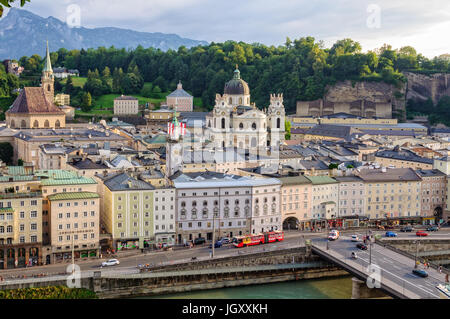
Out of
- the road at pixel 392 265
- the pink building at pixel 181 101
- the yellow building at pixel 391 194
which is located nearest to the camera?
the road at pixel 392 265

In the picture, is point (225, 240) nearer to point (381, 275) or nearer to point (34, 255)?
point (34, 255)

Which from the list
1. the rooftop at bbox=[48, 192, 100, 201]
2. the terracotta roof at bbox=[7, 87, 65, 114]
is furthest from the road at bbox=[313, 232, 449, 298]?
the terracotta roof at bbox=[7, 87, 65, 114]

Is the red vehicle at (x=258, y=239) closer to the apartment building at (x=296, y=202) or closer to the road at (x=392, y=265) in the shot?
the road at (x=392, y=265)

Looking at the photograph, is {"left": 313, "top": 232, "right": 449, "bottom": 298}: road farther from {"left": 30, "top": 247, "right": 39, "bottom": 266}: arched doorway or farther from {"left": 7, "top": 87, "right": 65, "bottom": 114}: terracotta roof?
{"left": 7, "top": 87, "right": 65, "bottom": 114}: terracotta roof

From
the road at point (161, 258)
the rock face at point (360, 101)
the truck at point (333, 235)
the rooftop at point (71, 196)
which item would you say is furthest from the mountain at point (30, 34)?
the truck at point (333, 235)

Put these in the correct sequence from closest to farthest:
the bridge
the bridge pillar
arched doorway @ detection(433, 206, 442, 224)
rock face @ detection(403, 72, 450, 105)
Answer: the bridge → the bridge pillar → arched doorway @ detection(433, 206, 442, 224) → rock face @ detection(403, 72, 450, 105)
